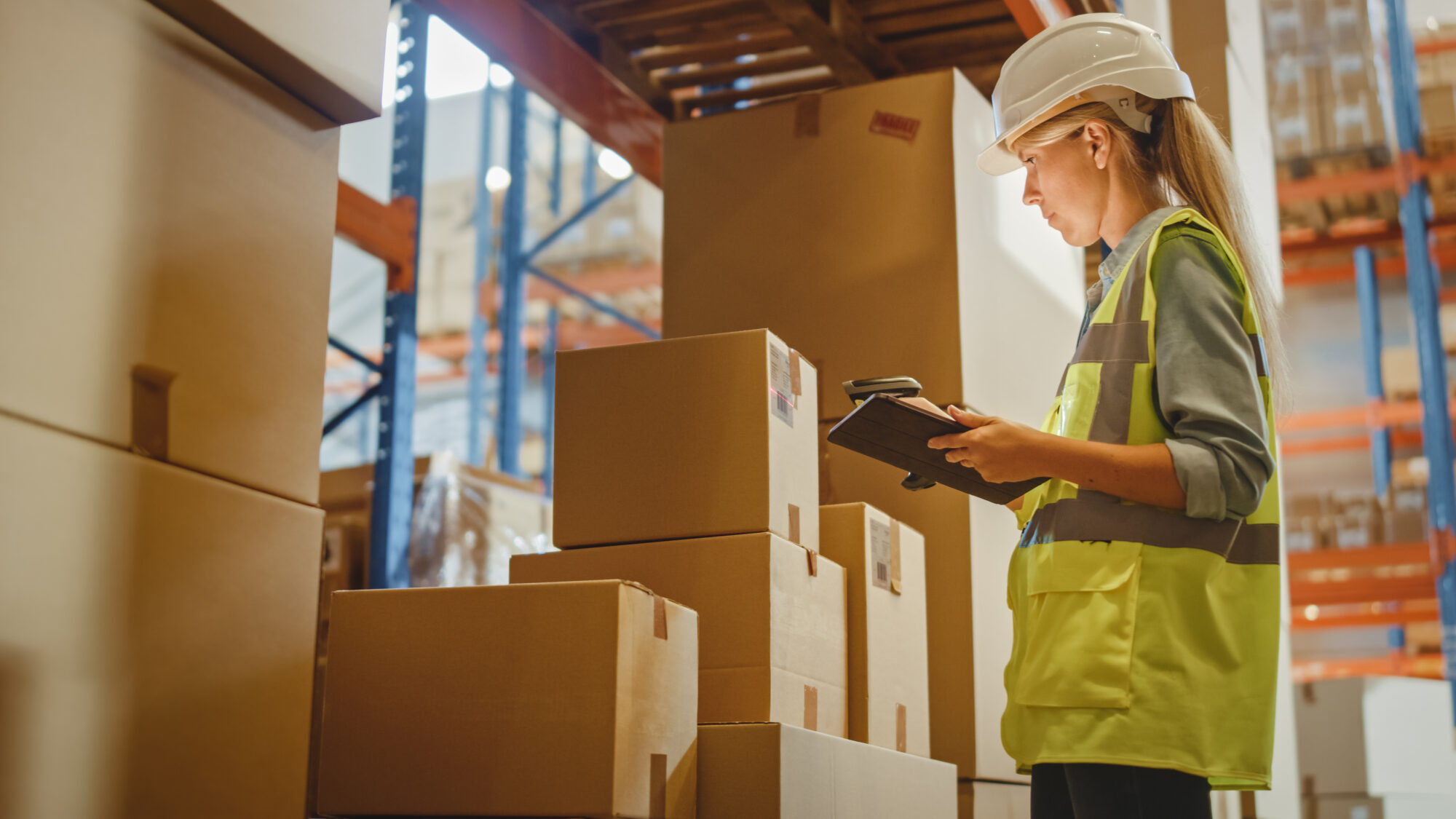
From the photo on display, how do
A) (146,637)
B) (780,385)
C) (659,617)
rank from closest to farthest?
1. (146,637)
2. (659,617)
3. (780,385)

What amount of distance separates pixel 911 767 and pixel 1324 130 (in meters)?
7.47

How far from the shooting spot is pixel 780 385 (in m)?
2.10

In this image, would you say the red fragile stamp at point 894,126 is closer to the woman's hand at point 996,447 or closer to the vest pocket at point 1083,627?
the woman's hand at point 996,447

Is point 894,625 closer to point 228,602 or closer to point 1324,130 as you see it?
point 228,602

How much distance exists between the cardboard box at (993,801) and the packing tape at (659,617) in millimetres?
1058

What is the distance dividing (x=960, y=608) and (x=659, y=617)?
1.05m

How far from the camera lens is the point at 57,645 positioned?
1188 mm

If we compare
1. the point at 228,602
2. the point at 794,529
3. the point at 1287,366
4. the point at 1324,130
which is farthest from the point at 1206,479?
the point at 1324,130

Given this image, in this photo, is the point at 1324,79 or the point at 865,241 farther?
the point at 1324,79

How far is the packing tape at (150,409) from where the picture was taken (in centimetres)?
129

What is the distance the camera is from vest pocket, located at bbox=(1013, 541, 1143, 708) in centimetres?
135

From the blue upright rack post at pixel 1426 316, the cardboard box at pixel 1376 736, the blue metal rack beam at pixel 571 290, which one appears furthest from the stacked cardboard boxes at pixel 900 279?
the blue upright rack post at pixel 1426 316

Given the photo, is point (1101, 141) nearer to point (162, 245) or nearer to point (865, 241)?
point (162, 245)

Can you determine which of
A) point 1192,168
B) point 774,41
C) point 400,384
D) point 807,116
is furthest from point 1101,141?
point 400,384
